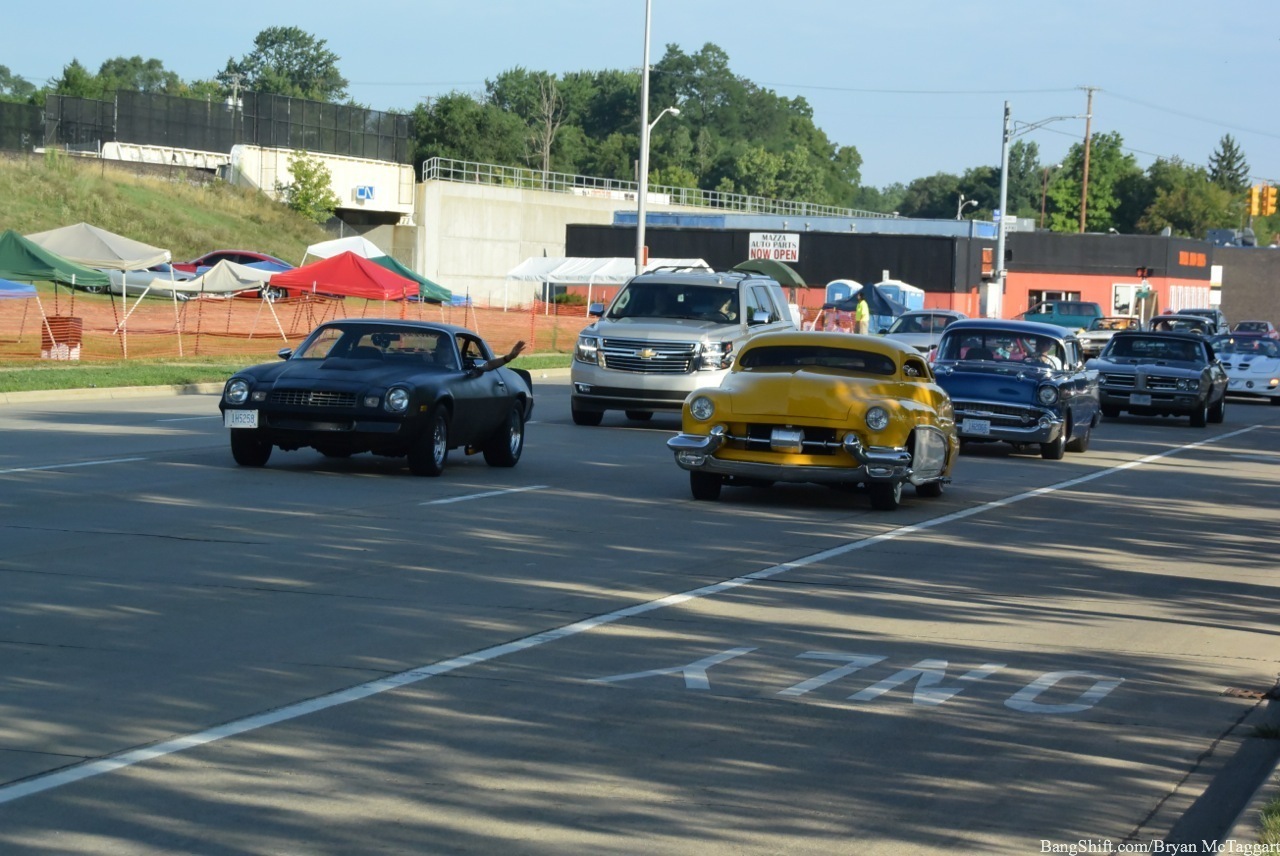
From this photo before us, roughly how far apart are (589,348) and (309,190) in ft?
200

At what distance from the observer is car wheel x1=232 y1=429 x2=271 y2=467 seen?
16856 millimetres

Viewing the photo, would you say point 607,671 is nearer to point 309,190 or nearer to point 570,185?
point 309,190

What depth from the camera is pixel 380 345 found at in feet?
58.0

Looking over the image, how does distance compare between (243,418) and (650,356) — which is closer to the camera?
(243,418)

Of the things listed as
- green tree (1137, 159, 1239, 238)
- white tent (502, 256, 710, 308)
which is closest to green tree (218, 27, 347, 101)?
green tree (1137, 159, 1239, 238)

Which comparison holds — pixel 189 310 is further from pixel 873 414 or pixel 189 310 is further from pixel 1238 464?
pixel 873 414

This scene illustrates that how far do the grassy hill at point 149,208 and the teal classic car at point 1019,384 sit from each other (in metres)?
49.5

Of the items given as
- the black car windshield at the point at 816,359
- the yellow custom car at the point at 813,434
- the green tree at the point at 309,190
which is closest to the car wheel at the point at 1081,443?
the black car windshield at the point at 816,359

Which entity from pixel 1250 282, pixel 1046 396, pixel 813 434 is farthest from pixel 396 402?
pixel 1250 282

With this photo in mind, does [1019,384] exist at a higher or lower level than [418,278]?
lower

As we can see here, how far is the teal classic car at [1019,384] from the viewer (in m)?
21.5

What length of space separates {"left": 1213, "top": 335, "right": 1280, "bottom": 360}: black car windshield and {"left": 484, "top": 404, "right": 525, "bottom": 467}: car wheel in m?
25.4

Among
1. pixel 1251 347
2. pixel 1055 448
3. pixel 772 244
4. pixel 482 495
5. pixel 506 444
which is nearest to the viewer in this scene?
pixel 482 495

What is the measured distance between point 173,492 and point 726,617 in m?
6.86
